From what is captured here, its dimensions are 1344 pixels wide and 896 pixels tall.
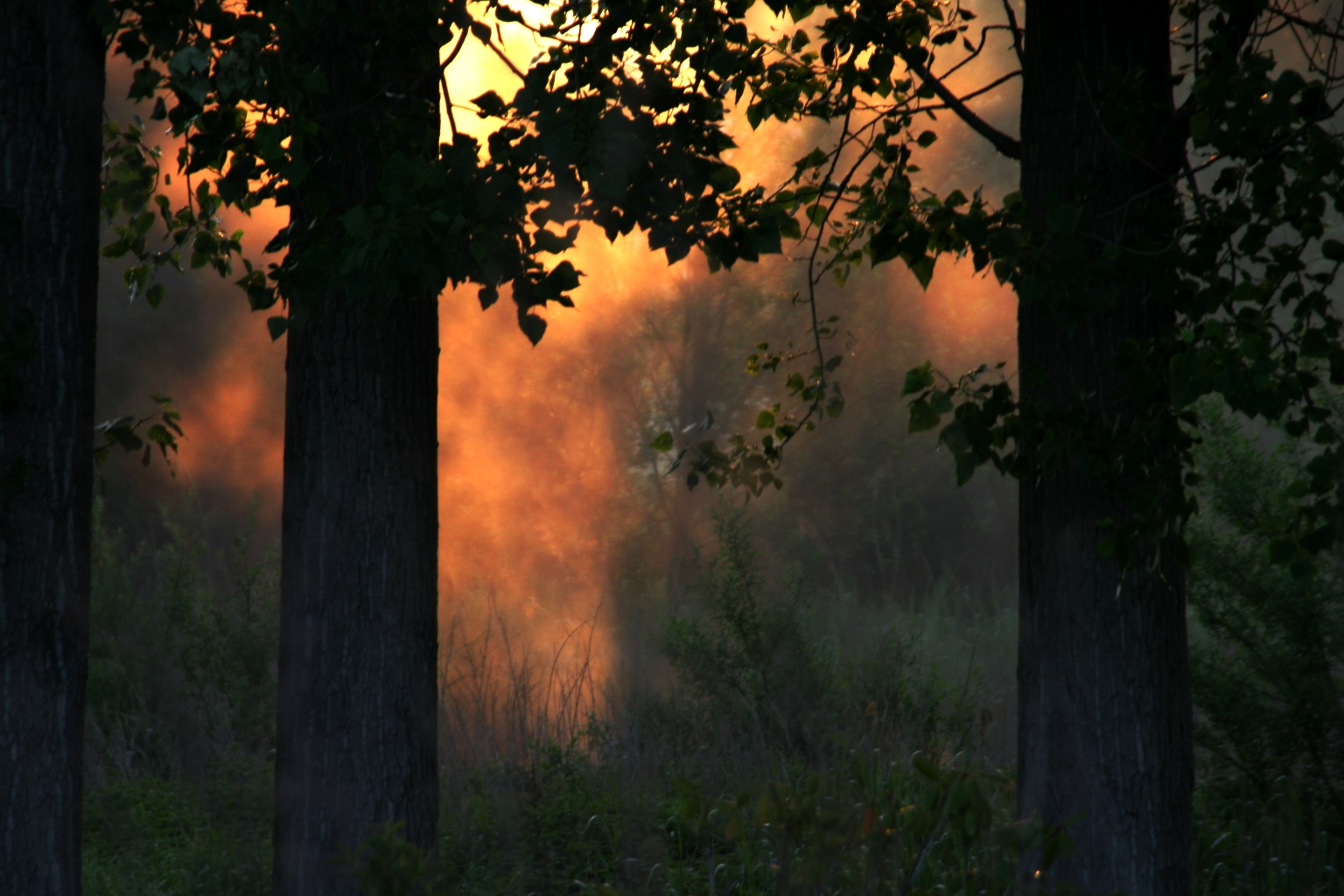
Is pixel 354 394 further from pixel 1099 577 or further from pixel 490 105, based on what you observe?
pixel 1099 577

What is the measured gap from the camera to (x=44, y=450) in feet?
8.02

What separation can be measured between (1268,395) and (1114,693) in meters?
1.04

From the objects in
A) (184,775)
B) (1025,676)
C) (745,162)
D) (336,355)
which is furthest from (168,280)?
(1025,676)

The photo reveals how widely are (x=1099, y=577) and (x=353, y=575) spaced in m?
1.99

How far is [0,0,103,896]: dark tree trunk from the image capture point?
2.39m

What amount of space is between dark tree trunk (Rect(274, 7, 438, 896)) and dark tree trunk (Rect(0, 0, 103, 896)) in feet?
1.73

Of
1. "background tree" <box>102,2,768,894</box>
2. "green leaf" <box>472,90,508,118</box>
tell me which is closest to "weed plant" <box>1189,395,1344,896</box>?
"background tree" <box>102,2,768,894</box>

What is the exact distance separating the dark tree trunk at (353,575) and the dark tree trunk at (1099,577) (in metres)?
1.67

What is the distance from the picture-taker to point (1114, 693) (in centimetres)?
276

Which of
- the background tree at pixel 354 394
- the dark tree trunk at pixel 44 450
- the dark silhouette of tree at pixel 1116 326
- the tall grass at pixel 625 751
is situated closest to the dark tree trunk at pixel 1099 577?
A: the dark silhouette of tree at pixel 1116 326

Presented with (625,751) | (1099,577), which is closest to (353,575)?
(1099,577)

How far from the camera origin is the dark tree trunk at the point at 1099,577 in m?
2.73

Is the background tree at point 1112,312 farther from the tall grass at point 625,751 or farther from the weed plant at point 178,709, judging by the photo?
the weed plant at point 178,709

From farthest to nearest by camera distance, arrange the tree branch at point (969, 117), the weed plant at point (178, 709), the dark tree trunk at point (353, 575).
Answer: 1. the weed plant at point (178, 709)
2. the tree branch at point (969, 117)
3. the dark tree trunk at point (353, 575)
